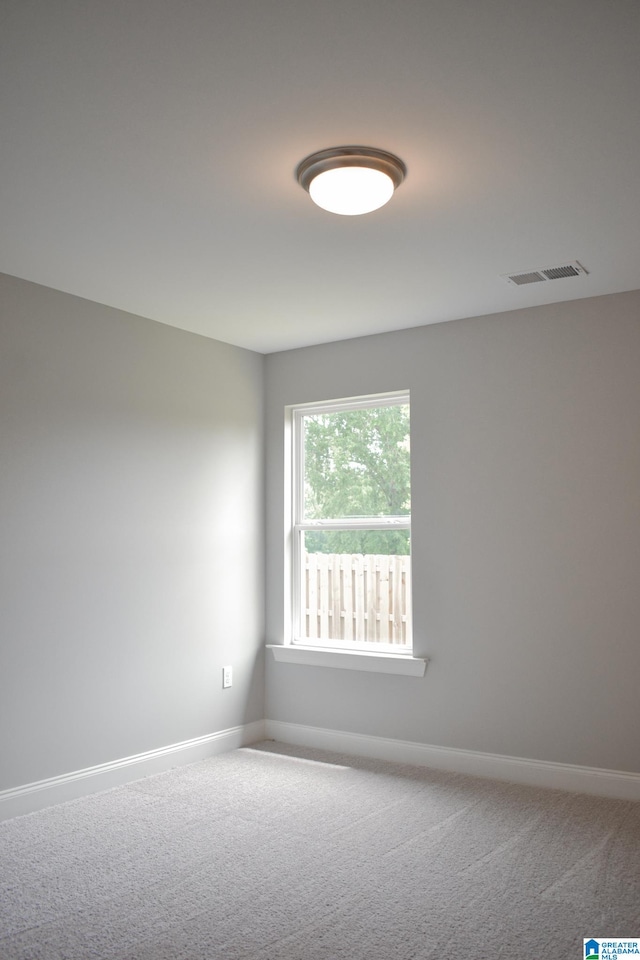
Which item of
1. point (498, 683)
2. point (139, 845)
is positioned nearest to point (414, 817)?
point (498, 683)

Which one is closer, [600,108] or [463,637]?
[600,108]

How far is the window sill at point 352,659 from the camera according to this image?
4473 mm

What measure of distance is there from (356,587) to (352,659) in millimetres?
447

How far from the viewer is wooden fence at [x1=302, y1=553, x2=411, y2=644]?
468 cm

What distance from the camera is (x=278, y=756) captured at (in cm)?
461

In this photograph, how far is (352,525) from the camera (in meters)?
4.89

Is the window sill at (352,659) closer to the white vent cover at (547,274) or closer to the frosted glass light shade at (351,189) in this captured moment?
the white vent cover at (547,274)

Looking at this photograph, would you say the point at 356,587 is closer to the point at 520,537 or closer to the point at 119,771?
the point at 520,537

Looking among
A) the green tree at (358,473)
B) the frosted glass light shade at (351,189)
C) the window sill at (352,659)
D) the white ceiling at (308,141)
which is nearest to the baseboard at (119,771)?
the window sill at (352,659)

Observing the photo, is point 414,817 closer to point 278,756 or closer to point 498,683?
point 498,683

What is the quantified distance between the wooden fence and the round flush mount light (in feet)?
8.12

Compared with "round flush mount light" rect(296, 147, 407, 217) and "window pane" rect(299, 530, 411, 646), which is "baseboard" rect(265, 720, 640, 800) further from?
"round flush mount light" rect(296, 147, 407, 217)

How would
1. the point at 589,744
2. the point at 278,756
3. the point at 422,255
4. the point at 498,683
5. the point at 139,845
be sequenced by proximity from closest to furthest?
the point at 139,845
the point at 422,255
the point at 589,744
the point at 498,683
the point at 278,756

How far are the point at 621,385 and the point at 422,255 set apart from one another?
4.21ft
